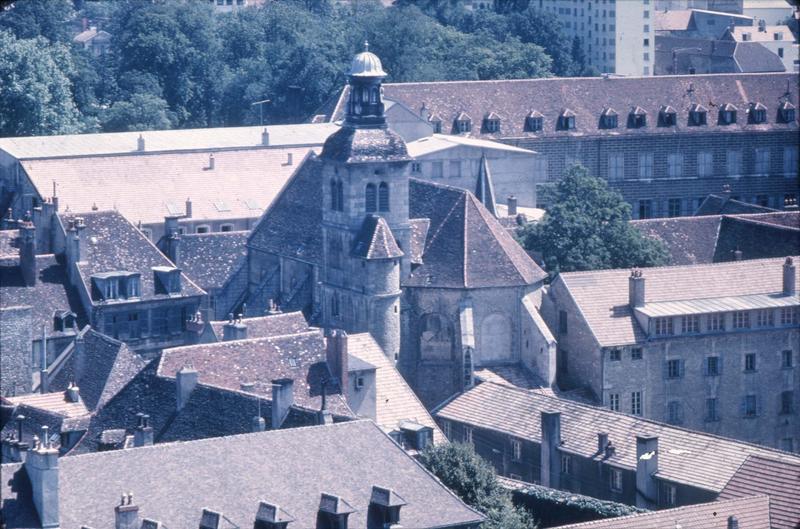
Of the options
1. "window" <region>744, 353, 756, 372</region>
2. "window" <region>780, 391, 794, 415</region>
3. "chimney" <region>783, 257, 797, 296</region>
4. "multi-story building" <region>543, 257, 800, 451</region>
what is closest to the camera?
"multi-story building" <region>543, 257, 800, 451</region>

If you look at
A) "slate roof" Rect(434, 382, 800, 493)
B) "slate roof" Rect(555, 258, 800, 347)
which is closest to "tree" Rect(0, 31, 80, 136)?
"slate roof" Rect(555, 258, 800, 347)

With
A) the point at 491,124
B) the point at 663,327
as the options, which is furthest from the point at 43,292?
the point at 491,124

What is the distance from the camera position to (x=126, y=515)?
201ft

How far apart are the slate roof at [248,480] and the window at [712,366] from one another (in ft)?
92.5

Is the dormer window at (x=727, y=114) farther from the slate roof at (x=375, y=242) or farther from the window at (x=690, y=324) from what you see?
the slate roof at (x=375, y=242)

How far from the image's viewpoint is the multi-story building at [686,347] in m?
92.2

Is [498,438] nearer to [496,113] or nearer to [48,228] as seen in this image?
[48,228]

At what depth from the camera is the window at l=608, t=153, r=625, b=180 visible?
441 ft

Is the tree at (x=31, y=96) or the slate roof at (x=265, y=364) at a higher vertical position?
the tree at (x=31, y=96)

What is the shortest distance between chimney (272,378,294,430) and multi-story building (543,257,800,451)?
20427mm

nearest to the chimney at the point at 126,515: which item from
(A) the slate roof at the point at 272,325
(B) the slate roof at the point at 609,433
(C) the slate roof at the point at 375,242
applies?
(B) the slate roof at the point at 609,433

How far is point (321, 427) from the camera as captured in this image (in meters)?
67.6

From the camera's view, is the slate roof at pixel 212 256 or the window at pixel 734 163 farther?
the window at pixel 734 163

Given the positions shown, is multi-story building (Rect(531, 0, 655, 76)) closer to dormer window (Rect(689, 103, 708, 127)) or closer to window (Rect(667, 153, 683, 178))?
dormer window (Rect(689, 103, 708, 127))
